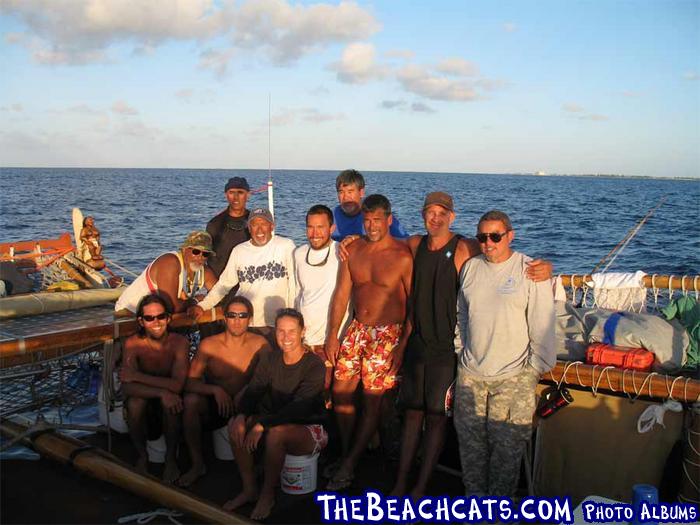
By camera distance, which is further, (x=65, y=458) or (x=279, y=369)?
(x=279, y=369)

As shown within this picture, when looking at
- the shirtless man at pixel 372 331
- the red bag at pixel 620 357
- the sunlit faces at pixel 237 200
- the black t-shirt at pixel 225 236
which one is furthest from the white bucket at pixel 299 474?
the sunlit faces at pixel 237 200

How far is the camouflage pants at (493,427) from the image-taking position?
3.81 m

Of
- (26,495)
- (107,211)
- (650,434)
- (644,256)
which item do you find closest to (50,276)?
(26,495)

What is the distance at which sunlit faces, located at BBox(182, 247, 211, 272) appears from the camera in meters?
4.70

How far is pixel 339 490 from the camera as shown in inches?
167

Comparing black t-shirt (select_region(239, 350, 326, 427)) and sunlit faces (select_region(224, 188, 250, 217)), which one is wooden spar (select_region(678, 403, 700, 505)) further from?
sunlit faces (select_region(224, 188, 250, 217))

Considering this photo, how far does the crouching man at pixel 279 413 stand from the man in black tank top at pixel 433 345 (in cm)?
59

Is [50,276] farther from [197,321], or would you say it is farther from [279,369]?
[279,369]

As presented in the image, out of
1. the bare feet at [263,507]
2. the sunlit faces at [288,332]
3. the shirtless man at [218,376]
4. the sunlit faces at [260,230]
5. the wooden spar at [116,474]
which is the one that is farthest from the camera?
the sunlit faces at [260,230]

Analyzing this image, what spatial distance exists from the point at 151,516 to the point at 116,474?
0.97 feet

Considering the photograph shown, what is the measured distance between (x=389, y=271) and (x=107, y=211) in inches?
1443

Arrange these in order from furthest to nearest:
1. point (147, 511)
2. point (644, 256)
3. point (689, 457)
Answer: point (644, 256), point (689, 457), point (147, 511)

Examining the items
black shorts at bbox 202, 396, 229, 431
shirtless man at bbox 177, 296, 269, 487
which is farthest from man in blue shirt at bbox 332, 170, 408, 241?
Answer: black shorts at bbox 202, 396, 229, 431

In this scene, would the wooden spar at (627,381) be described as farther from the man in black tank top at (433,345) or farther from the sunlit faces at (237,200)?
the sunlit faces at (237,200)
